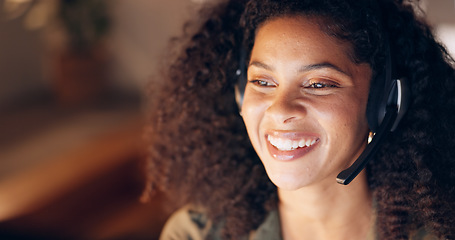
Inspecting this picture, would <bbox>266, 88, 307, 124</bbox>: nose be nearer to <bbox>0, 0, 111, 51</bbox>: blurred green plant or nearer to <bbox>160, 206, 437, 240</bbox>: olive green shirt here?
<bbox>160, 206, 437, 240</bbox>: olive green shirt

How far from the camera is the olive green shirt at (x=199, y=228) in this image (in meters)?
1.19

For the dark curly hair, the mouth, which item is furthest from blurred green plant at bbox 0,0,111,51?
the mouth

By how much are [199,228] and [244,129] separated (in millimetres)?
269

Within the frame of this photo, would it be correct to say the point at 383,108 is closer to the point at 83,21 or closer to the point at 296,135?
the point at 296,135

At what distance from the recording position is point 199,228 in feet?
4.09

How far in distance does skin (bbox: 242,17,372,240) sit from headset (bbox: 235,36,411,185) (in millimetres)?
18

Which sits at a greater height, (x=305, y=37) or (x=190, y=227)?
(x=305, y=37)

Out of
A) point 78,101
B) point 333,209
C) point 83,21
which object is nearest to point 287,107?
point 333,209

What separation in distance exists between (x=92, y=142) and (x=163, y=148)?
72.5 inches

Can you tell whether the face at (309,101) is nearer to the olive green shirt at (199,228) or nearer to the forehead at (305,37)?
the forehead at (305,37)

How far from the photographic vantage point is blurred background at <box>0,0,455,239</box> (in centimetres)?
259

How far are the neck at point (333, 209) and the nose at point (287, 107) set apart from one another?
188 millimetres

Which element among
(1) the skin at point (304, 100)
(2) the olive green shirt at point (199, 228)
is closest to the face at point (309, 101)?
(1) the skin at point (304, 100)

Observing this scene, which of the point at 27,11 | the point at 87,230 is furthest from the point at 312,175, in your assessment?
the point at 27,11
